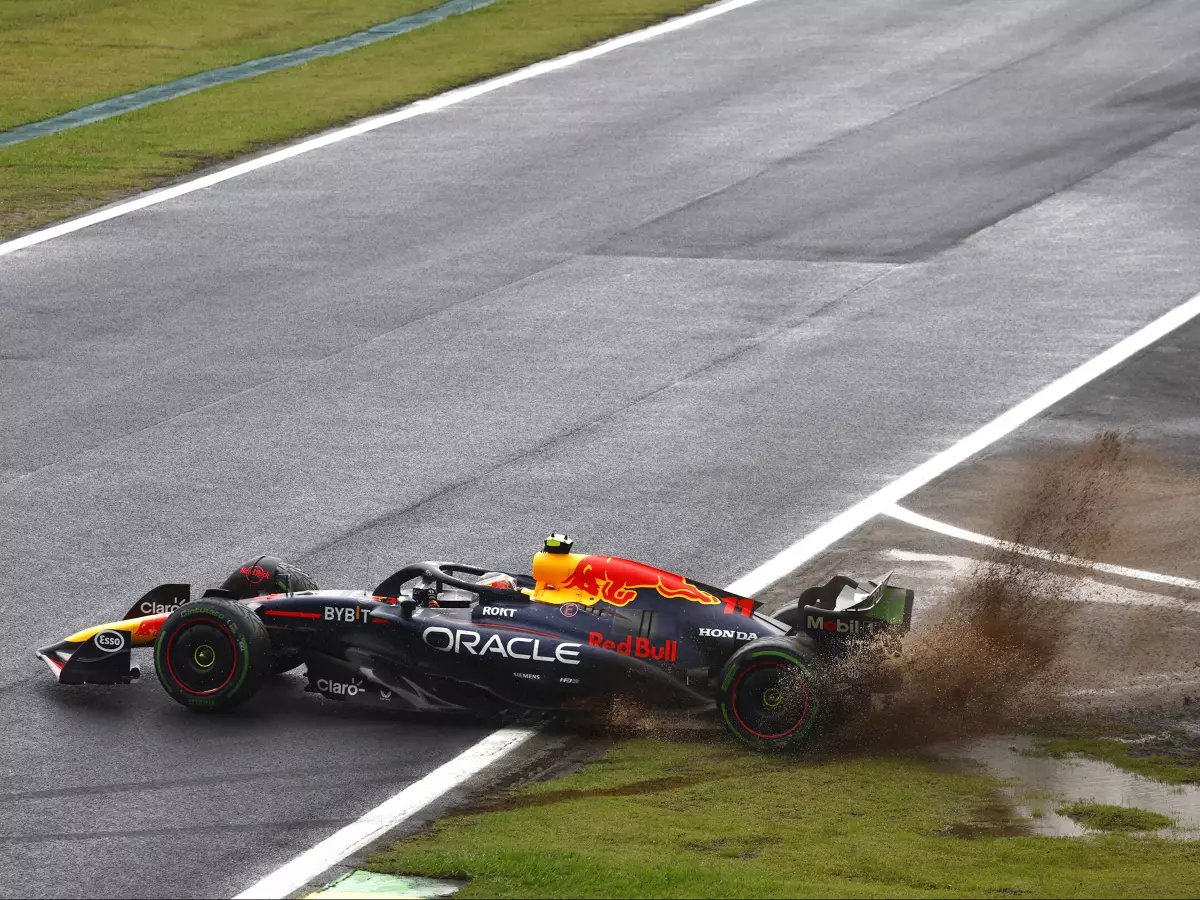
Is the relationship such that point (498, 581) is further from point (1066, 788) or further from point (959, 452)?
point (959, 452)

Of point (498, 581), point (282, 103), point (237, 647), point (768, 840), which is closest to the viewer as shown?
point (768, 840)

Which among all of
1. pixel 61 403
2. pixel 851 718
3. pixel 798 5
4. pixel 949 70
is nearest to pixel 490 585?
pixel 851 718

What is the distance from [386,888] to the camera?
1117cm

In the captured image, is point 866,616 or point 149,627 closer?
point 866,616

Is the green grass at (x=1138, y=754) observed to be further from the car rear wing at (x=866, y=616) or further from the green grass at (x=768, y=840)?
the car rear wing at (x=866, y=616)

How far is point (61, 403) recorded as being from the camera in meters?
22.5

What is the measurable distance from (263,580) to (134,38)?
30453 mm

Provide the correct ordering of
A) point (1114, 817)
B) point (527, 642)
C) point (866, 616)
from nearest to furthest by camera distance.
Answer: point (1114, 817) < point (866, 616) < point (527, 642)

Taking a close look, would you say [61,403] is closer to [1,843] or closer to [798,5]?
[1,843]

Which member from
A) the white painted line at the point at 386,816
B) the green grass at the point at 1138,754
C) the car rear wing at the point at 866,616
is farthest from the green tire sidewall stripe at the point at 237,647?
the green grass at the point at 1138,754

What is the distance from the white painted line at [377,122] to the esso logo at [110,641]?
16.3 m

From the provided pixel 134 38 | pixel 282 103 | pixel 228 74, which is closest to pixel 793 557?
pixel 282 103

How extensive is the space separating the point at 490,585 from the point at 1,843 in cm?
387

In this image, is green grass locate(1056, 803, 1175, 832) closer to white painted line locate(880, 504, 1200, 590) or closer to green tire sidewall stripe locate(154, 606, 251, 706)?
white painted line locate(880, 504, 1200, 590)
